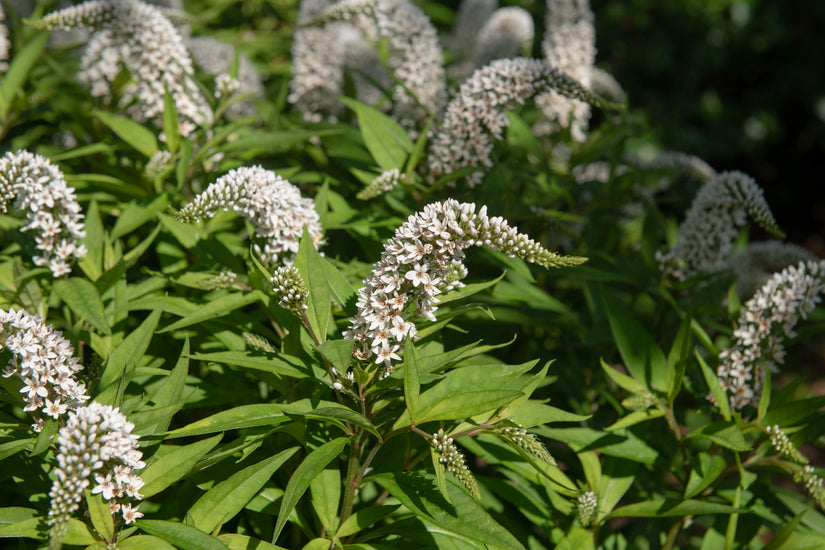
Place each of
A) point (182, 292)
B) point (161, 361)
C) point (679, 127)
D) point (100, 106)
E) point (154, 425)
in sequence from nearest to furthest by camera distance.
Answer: point (154, 425) → point (161, 361) → point (182, 292) → point (100, 106) → point (679, 127)

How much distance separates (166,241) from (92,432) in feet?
3.79

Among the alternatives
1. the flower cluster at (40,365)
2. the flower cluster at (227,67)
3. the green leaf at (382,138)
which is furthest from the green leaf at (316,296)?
the flower cluster at (227,67)

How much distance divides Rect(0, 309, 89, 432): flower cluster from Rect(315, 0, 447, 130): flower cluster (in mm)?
2032

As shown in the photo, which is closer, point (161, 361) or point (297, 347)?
point (297, 347)

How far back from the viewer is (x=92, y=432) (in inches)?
67.9

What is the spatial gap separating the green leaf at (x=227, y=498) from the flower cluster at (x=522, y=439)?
25.2 inches

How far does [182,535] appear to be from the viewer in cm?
179

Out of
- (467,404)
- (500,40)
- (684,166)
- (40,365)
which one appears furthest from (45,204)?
(684,166)

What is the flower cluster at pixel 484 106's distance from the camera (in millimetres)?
2859

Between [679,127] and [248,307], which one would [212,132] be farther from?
[679,127]

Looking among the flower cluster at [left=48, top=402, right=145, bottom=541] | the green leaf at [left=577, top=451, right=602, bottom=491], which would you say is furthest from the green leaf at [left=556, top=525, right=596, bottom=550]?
the flower cluster at [left=48, top=402, right=145, bottom=541]

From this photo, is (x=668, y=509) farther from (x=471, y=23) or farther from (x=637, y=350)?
(x=471, y=23)

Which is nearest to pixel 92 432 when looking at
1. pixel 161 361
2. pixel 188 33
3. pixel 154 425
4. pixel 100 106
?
pixel 154 425

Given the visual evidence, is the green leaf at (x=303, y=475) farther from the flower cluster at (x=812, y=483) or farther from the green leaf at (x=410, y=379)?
the flower cluster at (x=812, y=483)
